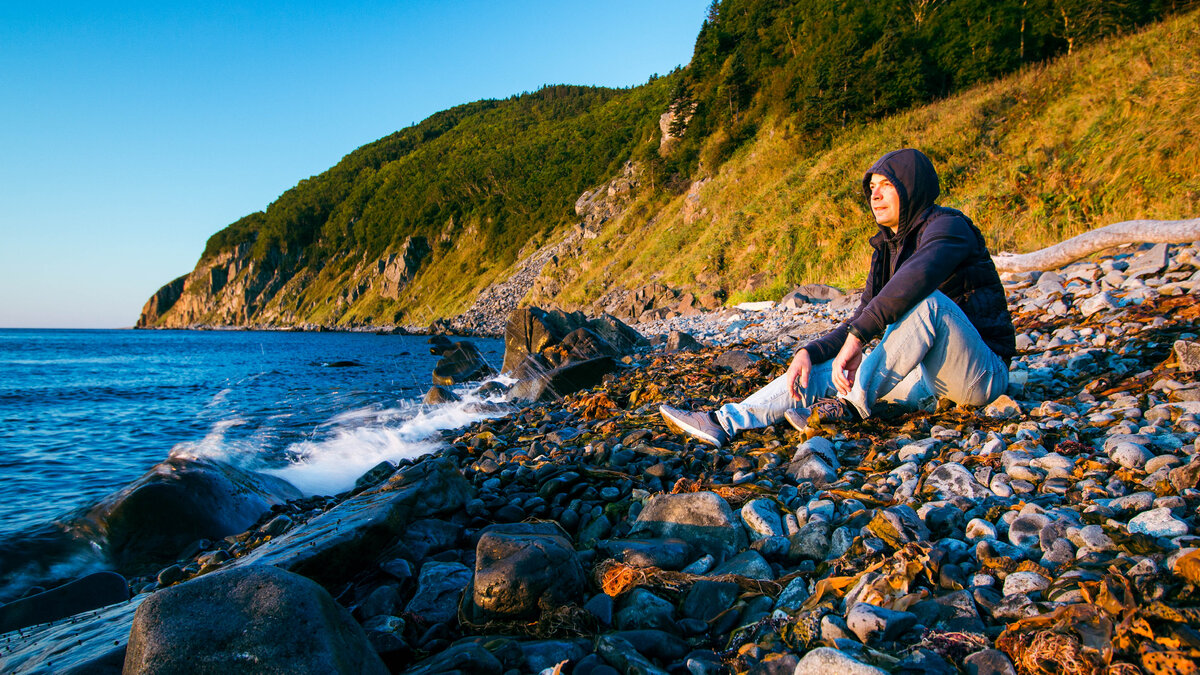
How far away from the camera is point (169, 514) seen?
5.14 meters

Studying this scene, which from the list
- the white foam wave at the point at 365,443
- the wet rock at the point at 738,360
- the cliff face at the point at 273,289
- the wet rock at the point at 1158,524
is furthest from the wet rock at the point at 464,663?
the cliff face at the point at 273,289

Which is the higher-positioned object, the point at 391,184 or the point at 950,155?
the point at 391,184

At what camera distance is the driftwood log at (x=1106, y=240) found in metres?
6.48

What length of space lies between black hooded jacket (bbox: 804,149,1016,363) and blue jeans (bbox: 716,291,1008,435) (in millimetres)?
138

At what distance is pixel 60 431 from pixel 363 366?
501 inches

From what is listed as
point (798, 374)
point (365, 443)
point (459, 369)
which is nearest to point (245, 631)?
point (798, 374)

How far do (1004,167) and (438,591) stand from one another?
51.3 feet

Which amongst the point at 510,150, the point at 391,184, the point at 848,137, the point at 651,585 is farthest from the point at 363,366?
the point at 391,184

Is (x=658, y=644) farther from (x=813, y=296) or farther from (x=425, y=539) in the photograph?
(x=813, y=296)

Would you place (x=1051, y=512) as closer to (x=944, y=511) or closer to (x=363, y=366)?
(x=944, y=511)

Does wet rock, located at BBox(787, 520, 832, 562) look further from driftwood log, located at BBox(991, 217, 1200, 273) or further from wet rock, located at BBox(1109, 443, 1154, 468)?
driftwood log, located at BBox(991, 217, 1200, 273)

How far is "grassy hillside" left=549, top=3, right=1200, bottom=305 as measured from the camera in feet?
30.1

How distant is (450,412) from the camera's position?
411 inches

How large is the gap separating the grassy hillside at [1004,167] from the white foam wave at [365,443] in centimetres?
979
